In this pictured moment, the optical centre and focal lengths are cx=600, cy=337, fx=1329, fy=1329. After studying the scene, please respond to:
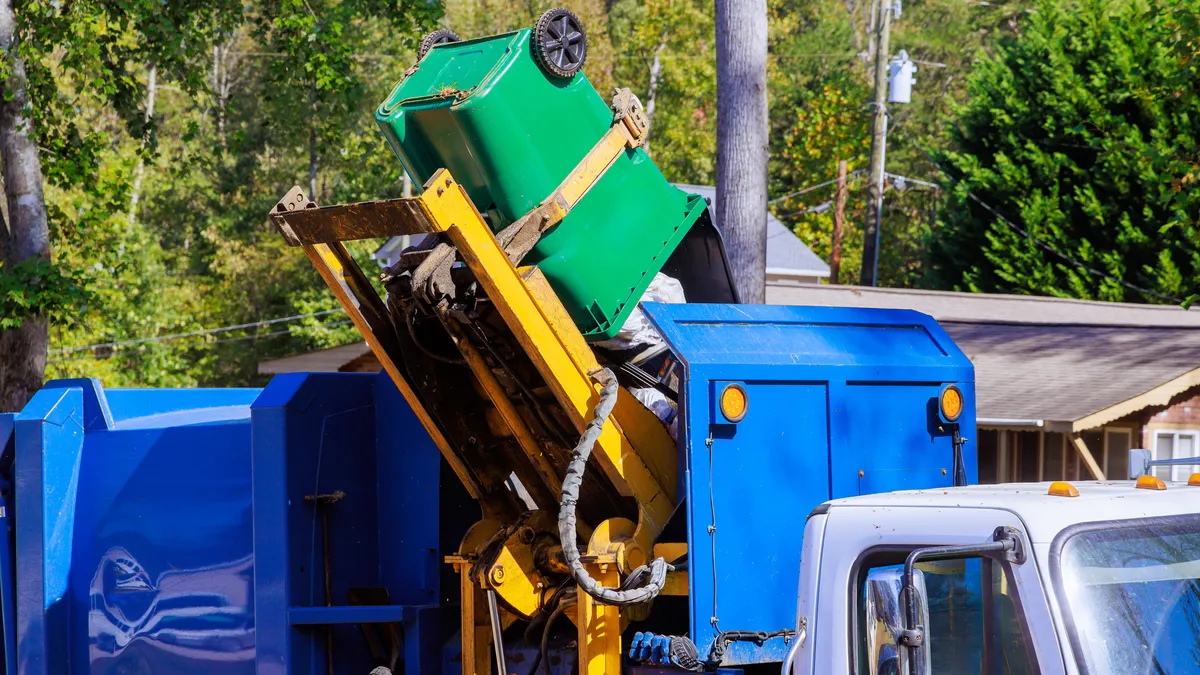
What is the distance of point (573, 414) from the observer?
13.8ft

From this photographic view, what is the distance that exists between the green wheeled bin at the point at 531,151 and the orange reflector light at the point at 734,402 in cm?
72

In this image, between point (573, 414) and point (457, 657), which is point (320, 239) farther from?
point (457, 657)

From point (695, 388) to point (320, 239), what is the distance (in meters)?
1.31

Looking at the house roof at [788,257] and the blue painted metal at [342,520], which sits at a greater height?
the house roof at [788,257]

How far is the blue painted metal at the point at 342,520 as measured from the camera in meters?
4.79

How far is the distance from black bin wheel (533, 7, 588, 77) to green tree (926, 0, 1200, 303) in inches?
785

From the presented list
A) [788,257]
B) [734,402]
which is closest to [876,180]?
[788,257]

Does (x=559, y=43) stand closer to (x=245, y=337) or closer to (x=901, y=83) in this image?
(x=901, y=83)

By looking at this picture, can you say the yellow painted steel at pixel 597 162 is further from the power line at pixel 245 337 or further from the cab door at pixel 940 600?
the power line at pixel 245 337

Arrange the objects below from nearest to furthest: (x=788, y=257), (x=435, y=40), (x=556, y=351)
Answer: (x=556, y=351)
(x=435, y=40)
(x=788, y=257)

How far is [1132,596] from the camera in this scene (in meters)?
2.93

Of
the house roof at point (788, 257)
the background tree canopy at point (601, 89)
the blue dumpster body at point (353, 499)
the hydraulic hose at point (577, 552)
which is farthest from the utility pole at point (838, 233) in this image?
the hydraulic hose at point (577, 552)

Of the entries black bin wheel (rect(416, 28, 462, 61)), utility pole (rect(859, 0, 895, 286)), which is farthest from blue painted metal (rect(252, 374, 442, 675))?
utility pole (rect(859, 0, 895, 286))

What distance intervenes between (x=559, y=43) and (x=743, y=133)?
4.49 m
